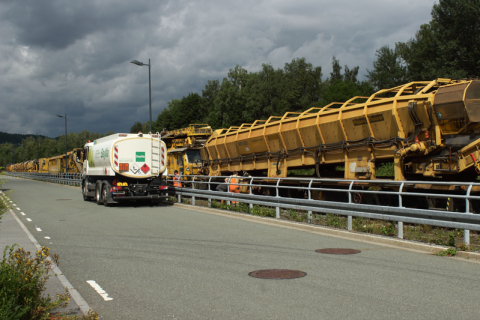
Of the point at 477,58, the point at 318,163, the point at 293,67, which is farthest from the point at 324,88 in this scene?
the point at 318,163

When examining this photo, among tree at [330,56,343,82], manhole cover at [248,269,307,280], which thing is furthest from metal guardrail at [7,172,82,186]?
tree at [330,56,343,82]

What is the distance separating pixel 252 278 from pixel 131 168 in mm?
14268

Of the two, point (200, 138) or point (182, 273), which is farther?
point (200, 138)

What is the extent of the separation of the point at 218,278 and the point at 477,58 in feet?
112

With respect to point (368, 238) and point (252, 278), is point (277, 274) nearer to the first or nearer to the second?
point (252, 278)

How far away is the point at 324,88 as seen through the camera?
7738cm

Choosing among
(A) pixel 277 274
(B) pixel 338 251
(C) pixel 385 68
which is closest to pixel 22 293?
(A) pixel 277 274

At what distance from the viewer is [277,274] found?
22.4 feet

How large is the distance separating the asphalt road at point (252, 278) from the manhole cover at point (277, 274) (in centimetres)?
14

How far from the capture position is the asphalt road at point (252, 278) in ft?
16.9

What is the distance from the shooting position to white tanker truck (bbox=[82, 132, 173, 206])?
19.7m

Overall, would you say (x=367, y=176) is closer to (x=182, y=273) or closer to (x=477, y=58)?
(x=182, y=273)

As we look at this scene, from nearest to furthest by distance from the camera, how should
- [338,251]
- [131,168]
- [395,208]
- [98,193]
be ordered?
[338,251] < [395,208] < [131,168] < [98,193]

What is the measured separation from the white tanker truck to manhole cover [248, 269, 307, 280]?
1345 centimetres
